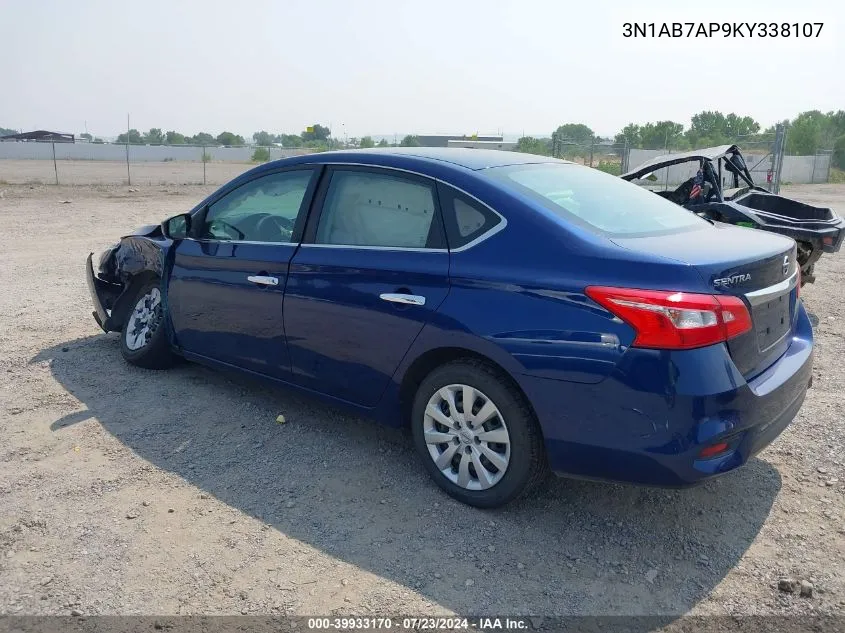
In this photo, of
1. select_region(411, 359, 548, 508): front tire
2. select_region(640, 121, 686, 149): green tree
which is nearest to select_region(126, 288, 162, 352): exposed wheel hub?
select_region(411, 359, 548, 508): front tire

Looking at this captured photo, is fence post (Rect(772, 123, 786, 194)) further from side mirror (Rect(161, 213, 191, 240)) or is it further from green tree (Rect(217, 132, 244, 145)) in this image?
green tree (Rect(217, 132, 244, 145))

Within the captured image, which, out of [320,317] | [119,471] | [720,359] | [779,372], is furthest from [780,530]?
[119,471]

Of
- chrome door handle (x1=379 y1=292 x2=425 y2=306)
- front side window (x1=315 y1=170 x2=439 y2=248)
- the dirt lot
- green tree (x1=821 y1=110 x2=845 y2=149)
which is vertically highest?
green tree (x1=821 y1=110 x2=845 y2=149)

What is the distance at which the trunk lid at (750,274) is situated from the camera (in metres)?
3.09

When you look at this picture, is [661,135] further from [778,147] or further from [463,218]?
[463,218]

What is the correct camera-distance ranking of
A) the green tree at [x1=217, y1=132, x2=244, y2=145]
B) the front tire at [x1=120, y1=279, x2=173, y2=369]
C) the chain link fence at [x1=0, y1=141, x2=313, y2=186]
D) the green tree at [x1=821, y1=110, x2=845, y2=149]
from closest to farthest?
the front tire at [x1=120, y1=279, x2=173, y2=369], the chain link fence at [x1=0, y1=141, x2=313, y2=186], the green tree at [x1=821, y1=110, x2=845, y2=149], the green tree at [x1=217, y1=132, x2=244, y2=145]

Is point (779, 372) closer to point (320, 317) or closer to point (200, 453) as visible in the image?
point (320, 317)

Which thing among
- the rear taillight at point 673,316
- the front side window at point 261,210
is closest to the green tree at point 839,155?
the front side window at point 261,210

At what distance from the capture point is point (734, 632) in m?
2.80

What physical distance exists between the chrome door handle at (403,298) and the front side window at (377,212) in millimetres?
268

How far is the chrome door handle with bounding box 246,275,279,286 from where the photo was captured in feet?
14.3

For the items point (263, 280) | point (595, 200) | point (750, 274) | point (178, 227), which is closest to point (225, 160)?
point (178, 227)

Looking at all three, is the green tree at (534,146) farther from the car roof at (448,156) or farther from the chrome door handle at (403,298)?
the chrome door handle at (403,298)

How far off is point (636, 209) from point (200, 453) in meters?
2.82
